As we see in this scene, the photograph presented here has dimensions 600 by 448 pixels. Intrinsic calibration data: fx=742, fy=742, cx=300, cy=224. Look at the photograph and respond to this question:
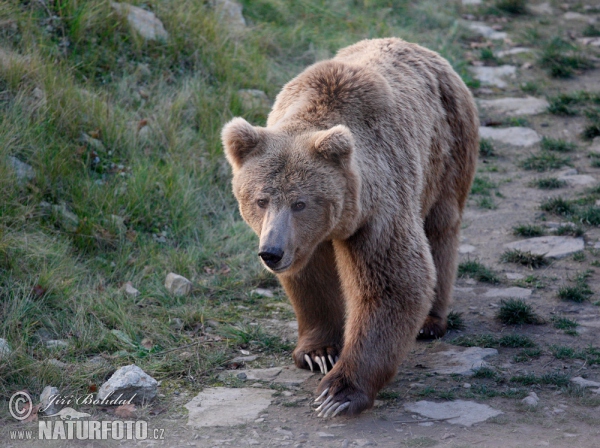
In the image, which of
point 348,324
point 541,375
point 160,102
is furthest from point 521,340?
point 160,102

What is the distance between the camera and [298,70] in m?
8.73

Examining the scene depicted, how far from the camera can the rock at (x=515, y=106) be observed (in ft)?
29.8

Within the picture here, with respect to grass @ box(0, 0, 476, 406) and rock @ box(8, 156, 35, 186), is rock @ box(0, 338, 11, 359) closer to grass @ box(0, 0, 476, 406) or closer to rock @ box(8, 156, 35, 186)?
grass @ box(0, 0, 476, 406)

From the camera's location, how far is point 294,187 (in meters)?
4.09

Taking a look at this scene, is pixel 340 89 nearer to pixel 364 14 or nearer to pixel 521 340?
pixel 521 340

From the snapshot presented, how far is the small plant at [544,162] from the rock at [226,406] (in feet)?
15.4

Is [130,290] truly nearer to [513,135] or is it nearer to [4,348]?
[4,348]

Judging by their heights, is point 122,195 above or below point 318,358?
above

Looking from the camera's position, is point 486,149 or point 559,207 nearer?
point 559,207

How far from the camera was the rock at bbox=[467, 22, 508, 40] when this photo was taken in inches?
439

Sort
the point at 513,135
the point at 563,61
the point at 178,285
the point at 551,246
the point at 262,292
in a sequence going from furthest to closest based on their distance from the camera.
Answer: the point at 563,61
the point at 513,135
the point at 551,246
the point at 262,292
the point at 178,285

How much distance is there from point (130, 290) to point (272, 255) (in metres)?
1.94

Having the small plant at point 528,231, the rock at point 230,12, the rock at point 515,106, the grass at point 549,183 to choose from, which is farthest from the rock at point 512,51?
the small plant at point 528,231

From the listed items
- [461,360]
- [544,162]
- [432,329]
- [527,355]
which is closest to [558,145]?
[544,162]
